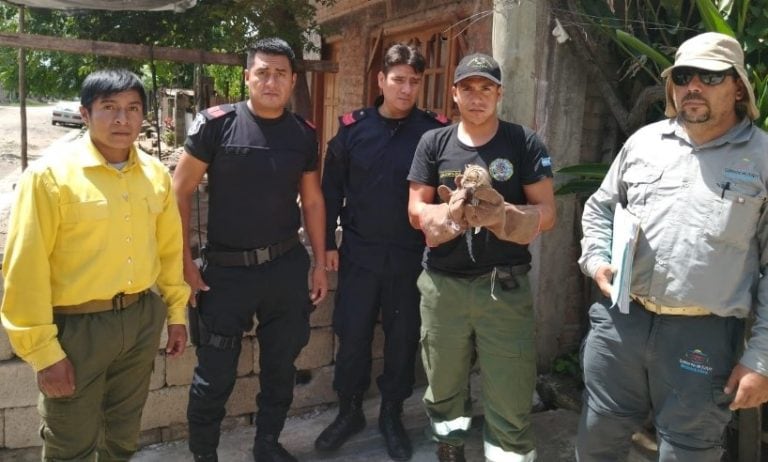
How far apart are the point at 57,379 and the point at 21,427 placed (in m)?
1.27

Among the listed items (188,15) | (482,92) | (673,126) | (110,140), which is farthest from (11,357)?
(188,15)

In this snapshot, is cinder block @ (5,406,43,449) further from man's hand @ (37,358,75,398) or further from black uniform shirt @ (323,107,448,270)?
black uniform shirt @ (323,107,448,270)

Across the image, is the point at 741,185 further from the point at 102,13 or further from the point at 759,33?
the point at 102,13

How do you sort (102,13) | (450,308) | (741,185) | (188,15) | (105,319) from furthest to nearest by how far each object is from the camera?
(102,13) < (188,15) < (450,308) < (105,319) < (741,185)

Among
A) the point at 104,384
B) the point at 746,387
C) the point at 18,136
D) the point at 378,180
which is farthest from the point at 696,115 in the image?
the point at 18,136

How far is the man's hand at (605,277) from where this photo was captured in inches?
89.5

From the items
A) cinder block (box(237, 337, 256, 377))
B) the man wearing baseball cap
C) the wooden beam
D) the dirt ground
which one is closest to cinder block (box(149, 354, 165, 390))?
cinder block (box(237, 337, 256, 377))

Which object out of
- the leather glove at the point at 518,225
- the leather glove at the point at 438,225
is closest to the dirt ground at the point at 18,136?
the leather glove at the point at 438,225

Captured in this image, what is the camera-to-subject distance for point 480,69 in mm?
2438

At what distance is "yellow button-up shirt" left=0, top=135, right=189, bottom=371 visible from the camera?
6.48 feet

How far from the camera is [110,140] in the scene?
2.15 meters

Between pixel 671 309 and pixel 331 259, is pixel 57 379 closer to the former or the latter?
pixel 331 259

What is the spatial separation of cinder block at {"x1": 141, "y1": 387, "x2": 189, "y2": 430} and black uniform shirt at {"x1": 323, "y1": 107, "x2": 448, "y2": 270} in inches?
46.4

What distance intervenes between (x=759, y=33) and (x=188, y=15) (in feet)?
19.4
